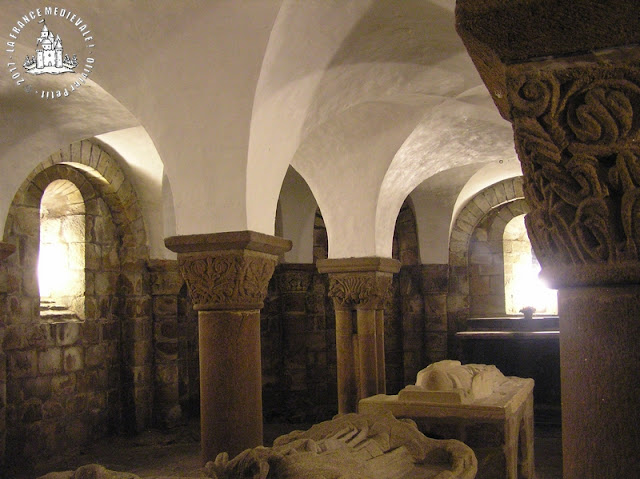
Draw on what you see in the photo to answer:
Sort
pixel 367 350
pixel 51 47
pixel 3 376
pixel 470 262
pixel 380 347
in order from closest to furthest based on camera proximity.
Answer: pixel 51 47
pixel 3 376
pixel 367 350
pixel 380 347
pixel 470 262

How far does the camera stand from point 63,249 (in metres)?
8.37

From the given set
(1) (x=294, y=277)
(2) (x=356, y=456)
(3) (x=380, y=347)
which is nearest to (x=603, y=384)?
(2) (x=356, y=456)

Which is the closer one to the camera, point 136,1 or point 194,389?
point 136,1

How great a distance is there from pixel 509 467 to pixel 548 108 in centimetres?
387

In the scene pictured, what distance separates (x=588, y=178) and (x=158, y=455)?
7215 mm

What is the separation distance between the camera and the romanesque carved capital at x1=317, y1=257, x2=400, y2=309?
24.9 feet

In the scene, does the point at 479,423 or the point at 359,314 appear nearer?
the point at 479,423

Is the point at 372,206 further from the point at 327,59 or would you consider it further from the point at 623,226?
the point at 623,226

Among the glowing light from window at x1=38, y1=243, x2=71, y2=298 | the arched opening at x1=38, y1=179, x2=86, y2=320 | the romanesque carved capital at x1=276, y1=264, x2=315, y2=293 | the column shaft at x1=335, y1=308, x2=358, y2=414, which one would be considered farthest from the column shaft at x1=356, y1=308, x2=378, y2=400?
the glowing light from window at x1=38, y1=243, x2=71, y2=298

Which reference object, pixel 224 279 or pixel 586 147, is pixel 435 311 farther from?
pixel 586 147

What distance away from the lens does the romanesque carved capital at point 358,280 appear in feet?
24.9

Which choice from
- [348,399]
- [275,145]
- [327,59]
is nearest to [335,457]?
[275,145]

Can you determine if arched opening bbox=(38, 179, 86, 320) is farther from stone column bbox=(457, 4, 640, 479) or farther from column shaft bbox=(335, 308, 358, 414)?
stone column bbox=(457, 4, 640, 479)

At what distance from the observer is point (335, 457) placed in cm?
342
